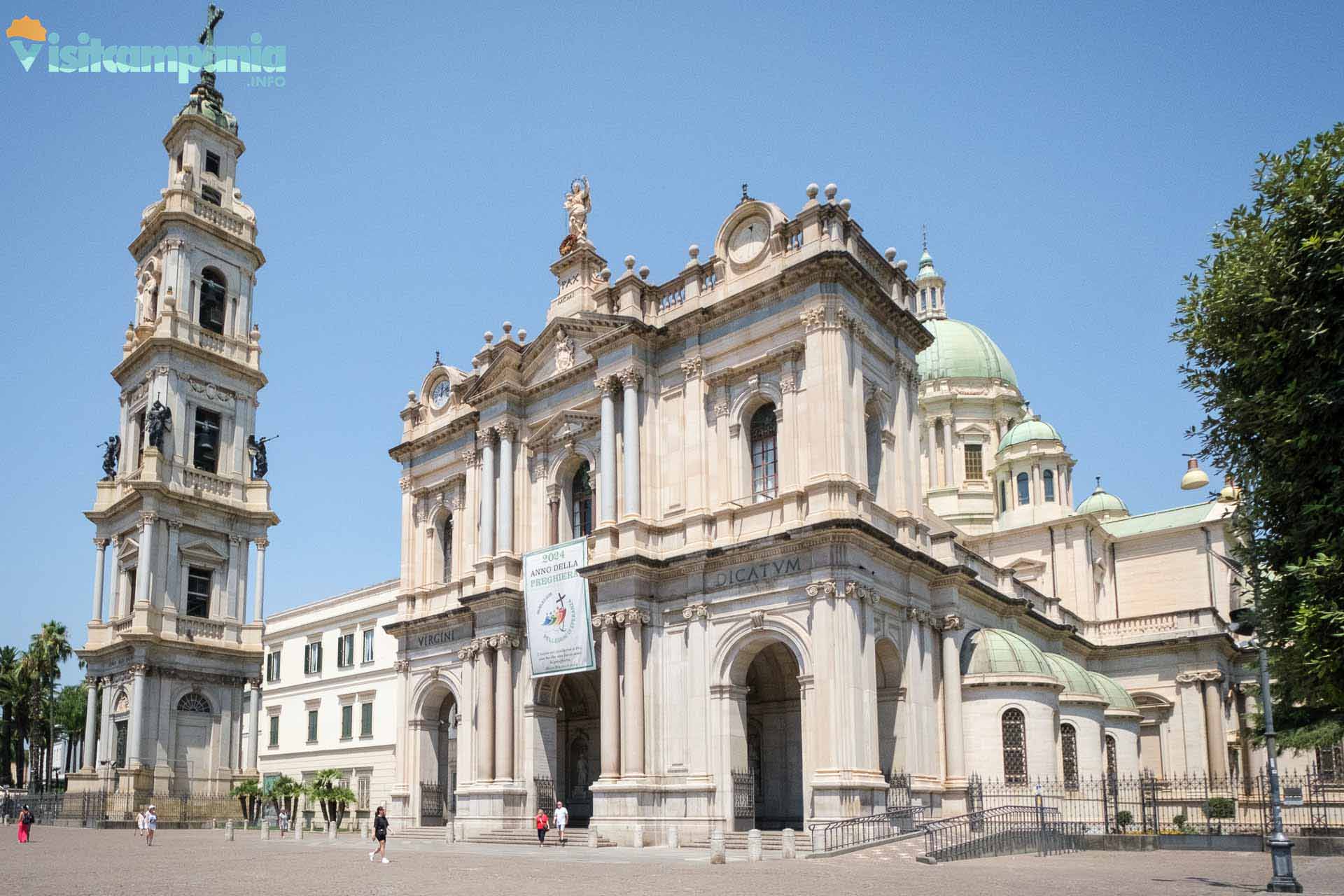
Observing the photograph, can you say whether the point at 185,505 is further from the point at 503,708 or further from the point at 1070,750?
the point at 1070,750

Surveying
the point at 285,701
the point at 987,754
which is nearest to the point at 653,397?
the point at 987,754

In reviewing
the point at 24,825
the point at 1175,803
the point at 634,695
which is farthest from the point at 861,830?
the point at 24,825

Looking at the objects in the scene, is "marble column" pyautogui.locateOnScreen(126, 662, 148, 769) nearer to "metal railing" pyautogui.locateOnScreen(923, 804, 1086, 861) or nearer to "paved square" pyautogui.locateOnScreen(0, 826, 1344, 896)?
"paved square" pyautogui.locateOnScreen(0, 826, 1344, 896)

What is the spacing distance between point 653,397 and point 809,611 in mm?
8737

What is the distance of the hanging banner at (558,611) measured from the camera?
32.5 m

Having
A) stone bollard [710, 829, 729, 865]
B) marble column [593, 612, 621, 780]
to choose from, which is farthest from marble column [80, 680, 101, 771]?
stone bollard [710, 829, 729, 865]

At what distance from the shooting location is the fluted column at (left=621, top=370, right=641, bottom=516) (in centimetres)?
3312

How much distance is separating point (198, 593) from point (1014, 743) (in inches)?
1426

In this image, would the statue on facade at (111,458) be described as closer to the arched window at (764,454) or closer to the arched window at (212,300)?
the arched window at (212,300)

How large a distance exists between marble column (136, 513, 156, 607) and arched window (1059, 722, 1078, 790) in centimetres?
3653

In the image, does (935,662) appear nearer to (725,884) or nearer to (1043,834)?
(1043,834)

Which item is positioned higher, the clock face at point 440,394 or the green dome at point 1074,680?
the clock face at point 440,394

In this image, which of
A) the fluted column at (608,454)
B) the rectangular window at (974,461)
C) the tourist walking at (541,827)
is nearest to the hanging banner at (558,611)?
the fluted column at (608,454)

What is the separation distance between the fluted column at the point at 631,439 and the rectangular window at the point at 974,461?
1248 inches
